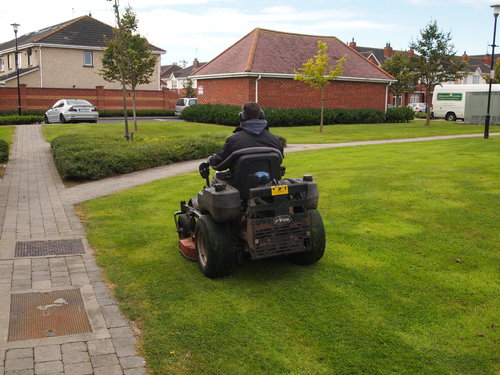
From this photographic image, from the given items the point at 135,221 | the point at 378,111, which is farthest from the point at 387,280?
the point at 378,111

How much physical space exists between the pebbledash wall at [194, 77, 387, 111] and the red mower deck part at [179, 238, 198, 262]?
2606 centimetres

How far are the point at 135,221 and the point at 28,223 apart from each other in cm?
169

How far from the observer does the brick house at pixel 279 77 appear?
32.4 m

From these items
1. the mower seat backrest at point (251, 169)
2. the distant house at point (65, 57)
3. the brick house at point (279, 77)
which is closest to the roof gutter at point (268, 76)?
the brick house at point (279, 77)

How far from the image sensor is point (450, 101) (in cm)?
3856

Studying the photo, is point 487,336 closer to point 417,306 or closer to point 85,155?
point 417,306

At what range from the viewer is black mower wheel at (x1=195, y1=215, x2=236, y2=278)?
5.50 meters

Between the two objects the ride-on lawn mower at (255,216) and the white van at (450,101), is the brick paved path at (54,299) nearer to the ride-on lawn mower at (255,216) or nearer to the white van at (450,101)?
the ride-on lawn mower at (255,216)

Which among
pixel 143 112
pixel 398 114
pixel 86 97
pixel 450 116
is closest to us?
pixel 398 114

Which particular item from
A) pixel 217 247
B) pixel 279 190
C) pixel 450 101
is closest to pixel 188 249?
pixel 217 247

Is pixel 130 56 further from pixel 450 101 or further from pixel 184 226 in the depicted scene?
pixel 450 101

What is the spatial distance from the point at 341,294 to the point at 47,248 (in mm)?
4057

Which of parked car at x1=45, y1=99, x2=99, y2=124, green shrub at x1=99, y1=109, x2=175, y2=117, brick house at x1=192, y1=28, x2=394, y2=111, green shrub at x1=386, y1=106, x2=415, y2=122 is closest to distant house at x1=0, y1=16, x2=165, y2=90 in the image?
green shrub at x1=99, y1=109, x2=175, y2=117

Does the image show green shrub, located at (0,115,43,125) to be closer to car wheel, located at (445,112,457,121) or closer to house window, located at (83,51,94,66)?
house window, located at (83,51,94,66)
